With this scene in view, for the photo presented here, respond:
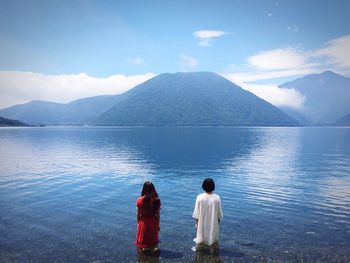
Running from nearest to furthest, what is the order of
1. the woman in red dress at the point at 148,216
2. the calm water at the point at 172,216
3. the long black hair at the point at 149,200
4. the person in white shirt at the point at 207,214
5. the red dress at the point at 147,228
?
the long black hair at the point at 149,200
the woman in red dress at the point at 148,216
the person in white shirt at the point at 207,214
the red dress at the point at 147,228
the calm water at the point at 172,216

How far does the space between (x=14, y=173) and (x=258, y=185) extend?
33.0m

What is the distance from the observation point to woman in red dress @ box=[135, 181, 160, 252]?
12.3 metres

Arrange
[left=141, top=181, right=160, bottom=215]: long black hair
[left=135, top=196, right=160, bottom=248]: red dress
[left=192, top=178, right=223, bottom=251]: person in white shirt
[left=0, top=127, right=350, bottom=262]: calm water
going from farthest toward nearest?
1. [left=0, top=127, right=350, bottom=262]: calm water
2. [left=135, top=196, right=160, bottom=248]: red dress
3. [left=192, top=178, right=223, bottom=251]: person in white shirt
4. [left=141, top=181, right=160, bottom=215]: long black hair

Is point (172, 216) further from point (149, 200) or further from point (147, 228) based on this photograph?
point (149, 200)

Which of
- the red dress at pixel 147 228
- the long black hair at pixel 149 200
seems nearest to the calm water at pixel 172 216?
the red dress at pixel 147 228

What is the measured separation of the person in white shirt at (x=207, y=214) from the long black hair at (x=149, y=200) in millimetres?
1832

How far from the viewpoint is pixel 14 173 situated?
41.3 meters

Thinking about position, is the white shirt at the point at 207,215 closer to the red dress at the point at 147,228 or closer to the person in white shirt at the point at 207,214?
the person in white shirt at the point at 207,214

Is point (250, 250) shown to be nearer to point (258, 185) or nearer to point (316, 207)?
point (316, 207)

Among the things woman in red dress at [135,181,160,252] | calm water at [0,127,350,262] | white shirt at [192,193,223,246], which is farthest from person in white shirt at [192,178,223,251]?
woman in red dress at [135,181,160,252]

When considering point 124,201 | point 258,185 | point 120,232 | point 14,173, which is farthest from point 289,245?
point 14,173

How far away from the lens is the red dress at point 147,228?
12.8 meters

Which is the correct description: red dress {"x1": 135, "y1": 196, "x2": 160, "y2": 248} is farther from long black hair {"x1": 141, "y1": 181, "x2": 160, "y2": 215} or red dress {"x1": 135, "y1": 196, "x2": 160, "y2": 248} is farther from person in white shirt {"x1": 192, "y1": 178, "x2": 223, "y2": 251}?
person in white shirt {"x1": 192, "y1": 178, "x2": 223, "y2": 251}

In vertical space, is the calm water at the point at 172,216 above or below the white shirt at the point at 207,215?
below
